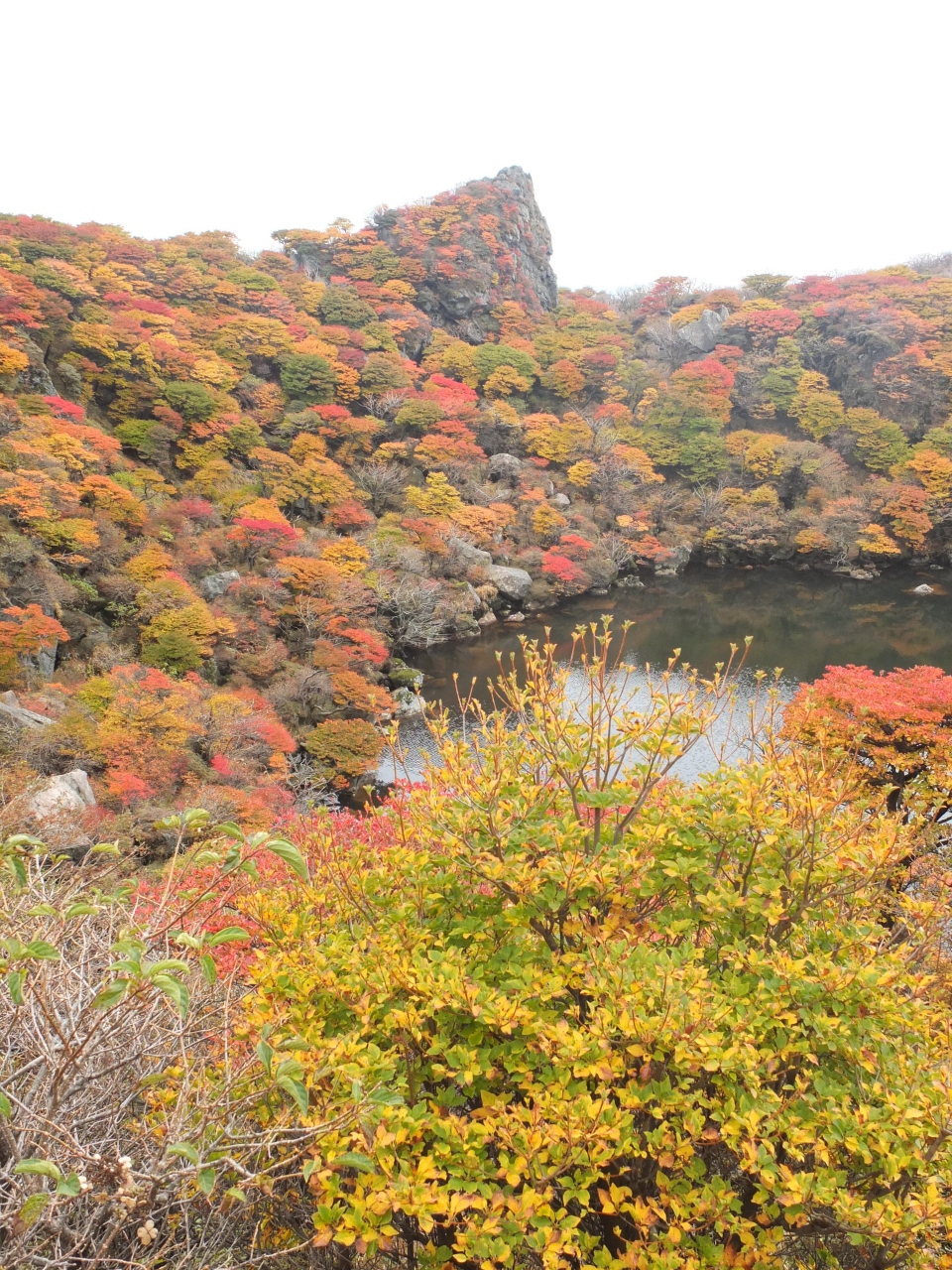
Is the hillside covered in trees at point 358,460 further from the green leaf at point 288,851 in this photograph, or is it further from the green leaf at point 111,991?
the green leaf at point 288,851

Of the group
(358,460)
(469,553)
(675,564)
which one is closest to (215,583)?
(469,553)

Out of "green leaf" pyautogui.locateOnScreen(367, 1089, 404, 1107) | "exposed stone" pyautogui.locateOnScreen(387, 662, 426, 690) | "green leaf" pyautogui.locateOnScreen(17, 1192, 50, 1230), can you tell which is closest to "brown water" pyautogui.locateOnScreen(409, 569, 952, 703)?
"exposed stone" pyautogui.locateOnScreen(387, 662, 426, 690)

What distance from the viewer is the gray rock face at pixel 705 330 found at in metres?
39.6

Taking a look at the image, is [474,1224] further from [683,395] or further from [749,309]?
[749,309]

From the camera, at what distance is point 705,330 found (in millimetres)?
39812

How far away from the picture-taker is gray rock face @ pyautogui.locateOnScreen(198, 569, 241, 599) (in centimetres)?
1714

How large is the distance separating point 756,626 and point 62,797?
21484 millimetres

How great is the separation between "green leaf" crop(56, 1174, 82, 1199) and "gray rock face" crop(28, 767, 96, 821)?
7.82 m

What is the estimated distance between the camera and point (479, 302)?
3862 centimetres

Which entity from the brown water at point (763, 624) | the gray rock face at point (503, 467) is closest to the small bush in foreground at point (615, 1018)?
the brown water at point (763, 624)

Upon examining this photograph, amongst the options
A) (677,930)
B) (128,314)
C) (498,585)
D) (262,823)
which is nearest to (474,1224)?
(677,930)

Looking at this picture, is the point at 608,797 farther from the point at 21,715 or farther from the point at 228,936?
the point at 21,715

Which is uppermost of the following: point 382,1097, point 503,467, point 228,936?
point 228,936

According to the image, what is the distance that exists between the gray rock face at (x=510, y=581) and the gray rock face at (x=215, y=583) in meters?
9.71
